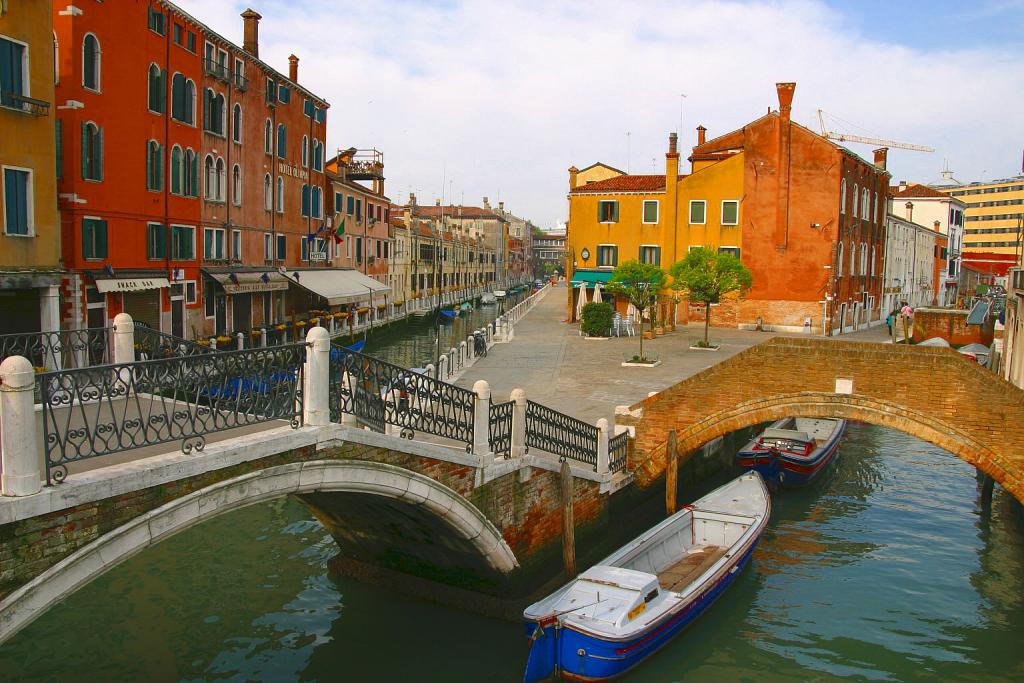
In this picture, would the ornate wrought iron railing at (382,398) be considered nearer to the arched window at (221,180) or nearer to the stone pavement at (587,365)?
the stone pavement at (587,365)

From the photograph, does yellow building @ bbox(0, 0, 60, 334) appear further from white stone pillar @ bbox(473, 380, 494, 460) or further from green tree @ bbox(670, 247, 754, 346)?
green tree @ bbox(670, 247, 754, 346)

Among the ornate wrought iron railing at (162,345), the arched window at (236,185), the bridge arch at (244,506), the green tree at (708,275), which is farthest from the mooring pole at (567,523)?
the arched window at (236,185)

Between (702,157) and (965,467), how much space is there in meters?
23.2

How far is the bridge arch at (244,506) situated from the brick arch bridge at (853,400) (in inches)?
176

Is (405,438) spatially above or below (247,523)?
above

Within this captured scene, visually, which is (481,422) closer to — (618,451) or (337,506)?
(337,506)

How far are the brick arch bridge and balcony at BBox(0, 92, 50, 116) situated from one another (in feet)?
46.6

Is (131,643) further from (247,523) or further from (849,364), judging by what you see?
(849,364)

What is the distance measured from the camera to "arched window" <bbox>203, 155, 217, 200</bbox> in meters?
27.8

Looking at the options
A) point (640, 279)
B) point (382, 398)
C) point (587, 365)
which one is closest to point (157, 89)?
point (587, 365)

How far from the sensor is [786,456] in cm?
1805

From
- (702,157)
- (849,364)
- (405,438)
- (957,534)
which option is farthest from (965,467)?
(702,157)

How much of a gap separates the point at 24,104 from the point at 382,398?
13.3 meters

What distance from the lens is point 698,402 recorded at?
1402 cm
